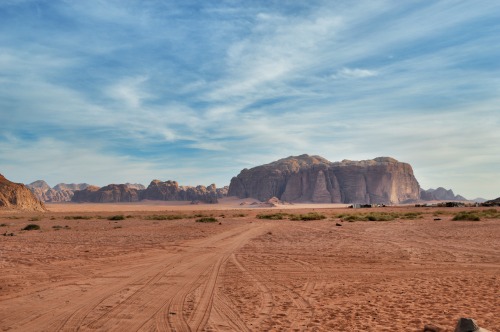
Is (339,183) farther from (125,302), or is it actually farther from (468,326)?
(468,326)

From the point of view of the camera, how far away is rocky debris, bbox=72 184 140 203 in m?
168

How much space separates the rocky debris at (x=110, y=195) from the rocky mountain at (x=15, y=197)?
88216mm

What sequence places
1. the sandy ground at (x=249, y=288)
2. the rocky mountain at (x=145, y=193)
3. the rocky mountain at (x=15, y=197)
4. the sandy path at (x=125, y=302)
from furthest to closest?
the rocky mountain at (x=145, y=193)
the rocky mountain at (x=15, y=197)
the sandy ground at (x=249, y=288)
the sandy path at (x=125, y=302)

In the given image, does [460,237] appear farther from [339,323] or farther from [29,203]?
[29,203]

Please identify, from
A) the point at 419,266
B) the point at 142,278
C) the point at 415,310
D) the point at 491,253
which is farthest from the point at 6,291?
the point at 491,253

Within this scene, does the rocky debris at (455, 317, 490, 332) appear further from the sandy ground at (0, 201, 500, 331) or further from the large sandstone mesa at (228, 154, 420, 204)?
the large sandstone mesa at (228, 154, 420, 204)

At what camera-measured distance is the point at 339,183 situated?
150m

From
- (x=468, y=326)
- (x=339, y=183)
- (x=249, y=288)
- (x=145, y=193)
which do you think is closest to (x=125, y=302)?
(x=249, y=288)

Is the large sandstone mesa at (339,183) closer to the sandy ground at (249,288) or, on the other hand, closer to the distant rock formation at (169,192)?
the distant rock formation at (169,192)

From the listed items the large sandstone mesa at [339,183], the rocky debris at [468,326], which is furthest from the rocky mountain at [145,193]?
the rocky debris at [468,326]

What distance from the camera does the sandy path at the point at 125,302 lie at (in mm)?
6359

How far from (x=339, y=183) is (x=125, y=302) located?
5793 inches

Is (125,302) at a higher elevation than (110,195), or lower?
lower

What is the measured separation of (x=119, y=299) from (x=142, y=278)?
2357 millimetres
